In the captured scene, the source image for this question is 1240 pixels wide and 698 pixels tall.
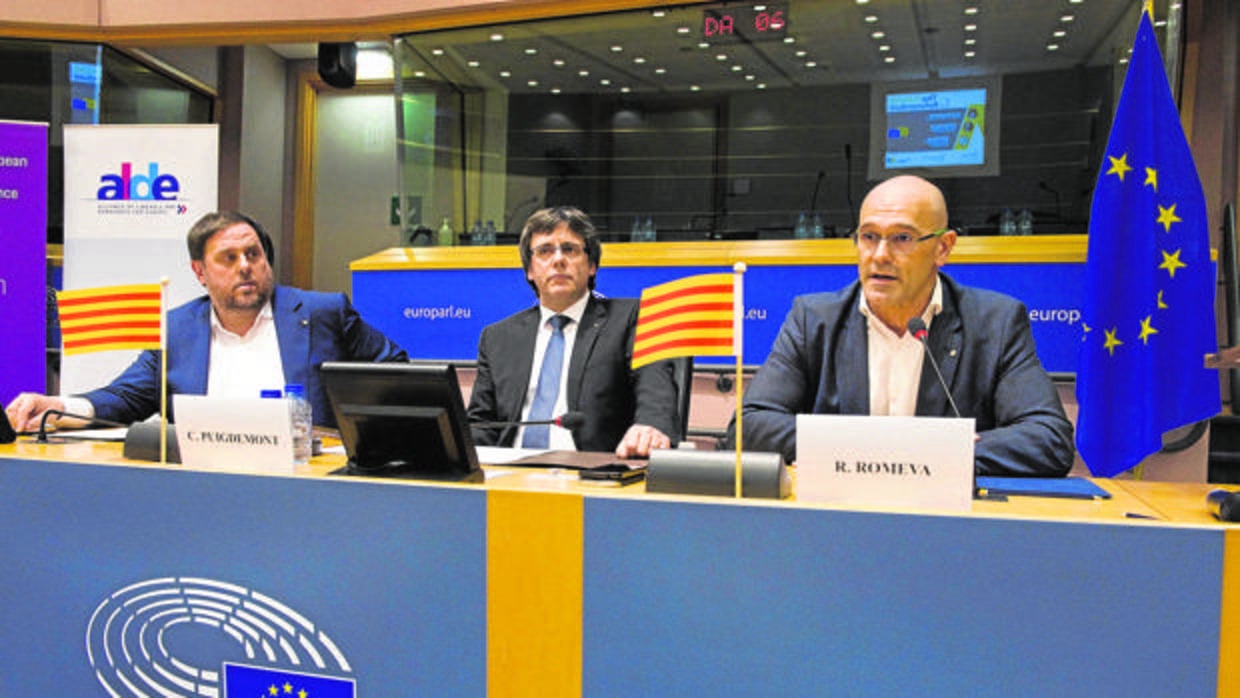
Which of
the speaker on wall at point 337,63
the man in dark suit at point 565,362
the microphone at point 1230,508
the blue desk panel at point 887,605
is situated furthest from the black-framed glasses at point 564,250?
the speaker on wall at point 337,63

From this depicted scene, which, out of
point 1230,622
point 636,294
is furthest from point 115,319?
point 636,294

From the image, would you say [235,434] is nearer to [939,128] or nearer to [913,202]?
[913,202]

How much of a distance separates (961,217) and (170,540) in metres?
4.46

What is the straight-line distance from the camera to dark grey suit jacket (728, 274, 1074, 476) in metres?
1.96

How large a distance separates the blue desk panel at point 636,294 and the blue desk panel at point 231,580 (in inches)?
119

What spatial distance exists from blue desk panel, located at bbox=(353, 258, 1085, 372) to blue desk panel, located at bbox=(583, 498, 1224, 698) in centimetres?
308

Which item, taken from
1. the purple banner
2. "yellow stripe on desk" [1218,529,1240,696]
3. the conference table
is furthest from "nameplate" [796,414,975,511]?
the purple banner

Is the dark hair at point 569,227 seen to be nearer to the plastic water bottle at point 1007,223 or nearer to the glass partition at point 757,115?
the glass partition at point 757,115

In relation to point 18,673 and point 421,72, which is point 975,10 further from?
point 18,673

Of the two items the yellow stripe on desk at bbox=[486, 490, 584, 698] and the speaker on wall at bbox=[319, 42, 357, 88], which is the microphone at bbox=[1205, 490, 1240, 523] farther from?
the speaker on wall at bbox=[319, 42, 357, 88]

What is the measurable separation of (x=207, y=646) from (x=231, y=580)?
107mm

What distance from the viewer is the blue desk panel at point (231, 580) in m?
1.33

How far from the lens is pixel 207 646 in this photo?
56.5 inches

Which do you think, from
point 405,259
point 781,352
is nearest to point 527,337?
point 781,352
